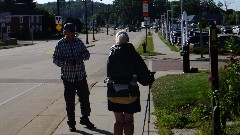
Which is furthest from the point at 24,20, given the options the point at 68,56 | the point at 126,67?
the point at 126,67

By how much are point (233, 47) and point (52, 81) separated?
13.0 m

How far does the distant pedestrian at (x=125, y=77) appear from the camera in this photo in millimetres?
7289

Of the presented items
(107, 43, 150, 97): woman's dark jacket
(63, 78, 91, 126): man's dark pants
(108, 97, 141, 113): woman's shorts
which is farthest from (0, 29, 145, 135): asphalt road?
(107, 43, 150, 97): woman's dark jacket

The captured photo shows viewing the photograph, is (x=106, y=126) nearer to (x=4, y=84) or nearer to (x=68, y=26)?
(x=68, y=26)

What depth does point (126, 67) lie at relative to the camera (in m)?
7.30

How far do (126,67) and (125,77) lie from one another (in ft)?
0.45

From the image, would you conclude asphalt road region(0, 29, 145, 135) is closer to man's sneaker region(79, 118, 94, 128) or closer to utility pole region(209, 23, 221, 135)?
man's sneaker region(79, 118, 94, 128)

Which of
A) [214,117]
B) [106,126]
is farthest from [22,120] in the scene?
[214,117]

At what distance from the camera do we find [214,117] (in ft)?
22.4

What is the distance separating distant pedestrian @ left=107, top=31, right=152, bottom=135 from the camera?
287 inches

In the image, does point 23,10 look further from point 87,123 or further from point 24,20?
point 87,123

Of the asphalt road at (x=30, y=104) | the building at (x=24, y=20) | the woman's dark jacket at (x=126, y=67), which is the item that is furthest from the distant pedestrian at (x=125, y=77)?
the building at (x=24, y=20)

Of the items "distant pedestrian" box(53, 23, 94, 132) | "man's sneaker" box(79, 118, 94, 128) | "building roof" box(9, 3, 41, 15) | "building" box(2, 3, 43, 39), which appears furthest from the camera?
"building roof" box(9, 3, 41, 15)

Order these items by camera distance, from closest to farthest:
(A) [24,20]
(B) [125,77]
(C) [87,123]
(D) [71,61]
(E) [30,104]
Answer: (B) [125,77] < (D) [71,61] < (C) [87,123] < (E) [30,104] < (A) [24,20]
